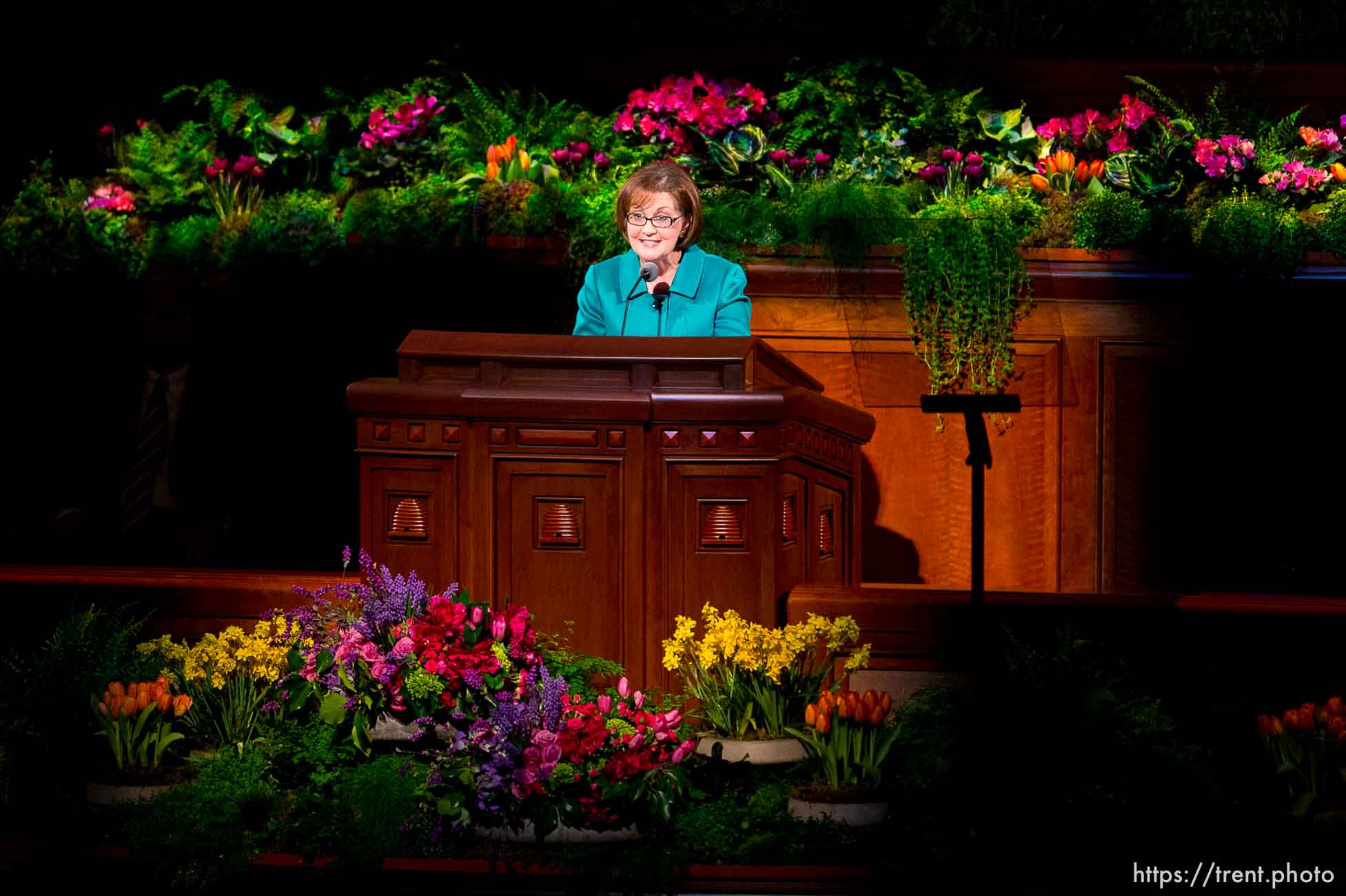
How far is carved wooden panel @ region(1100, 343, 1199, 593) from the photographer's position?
6695mm

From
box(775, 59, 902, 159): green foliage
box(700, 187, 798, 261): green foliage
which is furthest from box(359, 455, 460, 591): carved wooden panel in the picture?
box(775, 59, 902, 159): green foliage

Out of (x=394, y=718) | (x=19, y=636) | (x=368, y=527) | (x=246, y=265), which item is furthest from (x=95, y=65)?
(x=394, y=718)

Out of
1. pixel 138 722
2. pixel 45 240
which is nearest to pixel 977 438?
pixel 138 722

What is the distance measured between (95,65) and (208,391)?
2102 mm

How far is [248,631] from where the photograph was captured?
4871 mm

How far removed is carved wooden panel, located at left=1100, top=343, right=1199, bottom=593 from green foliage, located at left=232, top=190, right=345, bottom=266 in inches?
132

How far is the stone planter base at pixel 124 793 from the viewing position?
4.07 meters

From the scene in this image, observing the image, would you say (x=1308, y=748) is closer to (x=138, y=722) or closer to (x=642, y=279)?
(x=642, y=279)

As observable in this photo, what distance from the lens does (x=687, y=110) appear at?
745 cm

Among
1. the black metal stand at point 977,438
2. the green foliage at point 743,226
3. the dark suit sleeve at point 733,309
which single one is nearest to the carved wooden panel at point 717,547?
the black metal stand at point 977,438

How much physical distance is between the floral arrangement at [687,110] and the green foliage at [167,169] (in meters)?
1.95

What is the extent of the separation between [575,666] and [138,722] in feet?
3.59

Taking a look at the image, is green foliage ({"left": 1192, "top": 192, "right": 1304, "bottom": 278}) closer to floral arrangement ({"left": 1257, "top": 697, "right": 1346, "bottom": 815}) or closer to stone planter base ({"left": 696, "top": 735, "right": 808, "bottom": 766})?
floral arrangement ({"left": 1257, "top": 697, "right": 1346, "bottom": 815})

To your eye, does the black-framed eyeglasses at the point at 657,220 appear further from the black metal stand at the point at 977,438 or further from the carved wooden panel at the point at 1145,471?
the carved wooden panel at the point at 1145,471
